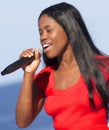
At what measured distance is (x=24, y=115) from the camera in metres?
1.81

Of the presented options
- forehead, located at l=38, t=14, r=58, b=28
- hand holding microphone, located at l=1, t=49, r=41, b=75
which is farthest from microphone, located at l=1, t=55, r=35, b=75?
forehead, located at l=38, t=14, r=58, b=28

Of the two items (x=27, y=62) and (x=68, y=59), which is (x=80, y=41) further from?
(x=27, y=62)

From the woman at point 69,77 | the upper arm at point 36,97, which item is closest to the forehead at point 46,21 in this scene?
the woman at point 69,77

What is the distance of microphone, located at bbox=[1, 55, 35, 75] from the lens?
1.68 m

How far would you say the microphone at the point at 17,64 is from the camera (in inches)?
66.1

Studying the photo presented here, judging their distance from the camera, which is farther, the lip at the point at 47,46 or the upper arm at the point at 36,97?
the upper arm at the point at 36,97

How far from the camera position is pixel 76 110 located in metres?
1.69

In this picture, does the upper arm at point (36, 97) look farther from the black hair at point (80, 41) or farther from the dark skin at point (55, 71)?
the black hair at point (80, 41)

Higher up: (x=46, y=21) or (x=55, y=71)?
(x=46, y=21)

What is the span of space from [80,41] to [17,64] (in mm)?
212

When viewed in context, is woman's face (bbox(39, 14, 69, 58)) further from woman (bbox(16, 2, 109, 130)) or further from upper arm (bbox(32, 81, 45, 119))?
upper arm (bbox(32, 81, 45, 119))

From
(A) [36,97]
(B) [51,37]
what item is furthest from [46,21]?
(A) [36,97]

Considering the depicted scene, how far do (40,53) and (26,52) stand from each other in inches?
2.2

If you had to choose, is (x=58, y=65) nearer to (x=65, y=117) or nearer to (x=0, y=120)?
(x=65, y=117)
